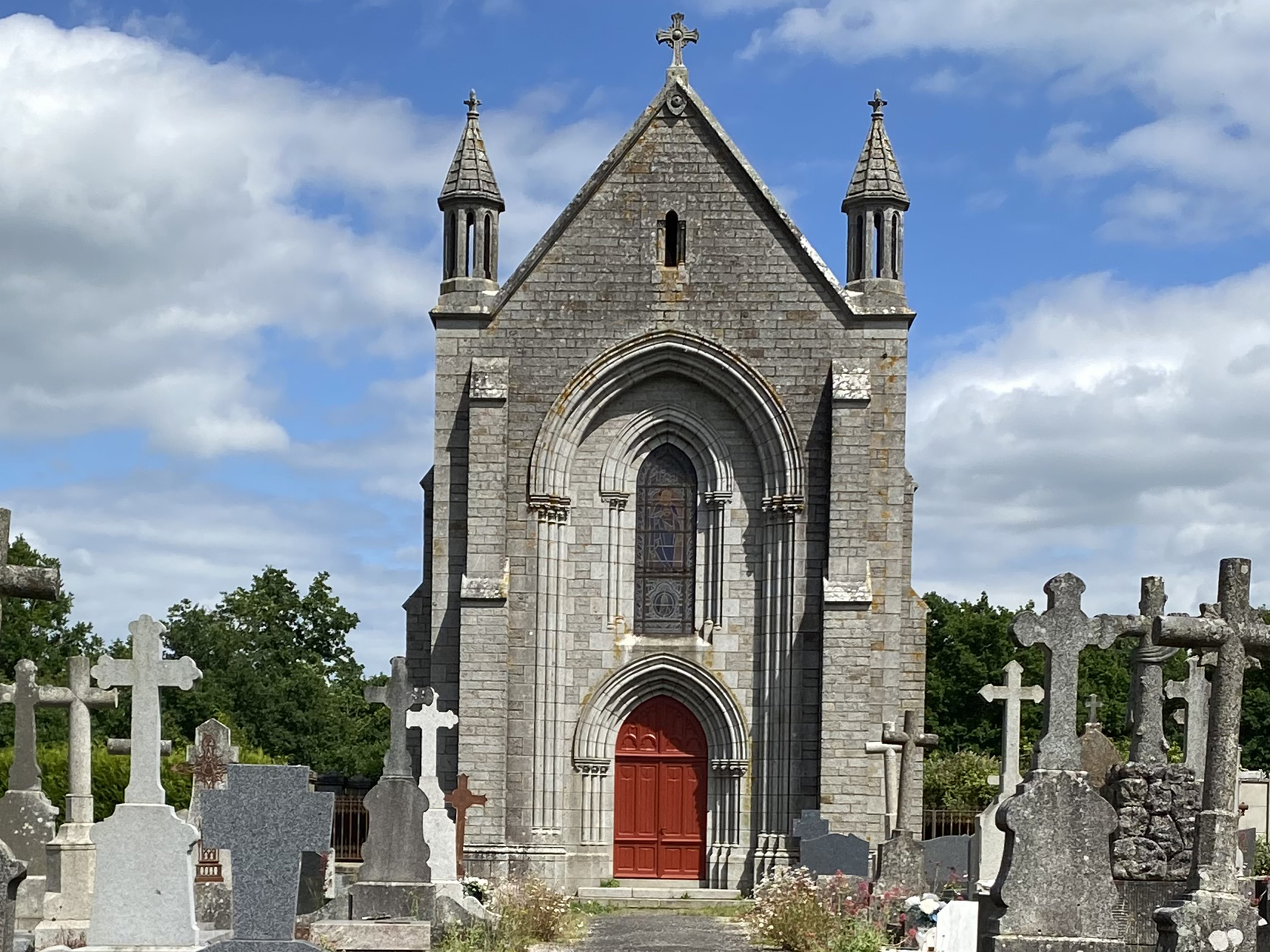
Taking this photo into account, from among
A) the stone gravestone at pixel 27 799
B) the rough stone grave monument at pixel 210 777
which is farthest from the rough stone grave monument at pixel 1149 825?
the stone gravestone at pixel 27 799

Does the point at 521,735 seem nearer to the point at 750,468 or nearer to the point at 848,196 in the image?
the point at 750,468

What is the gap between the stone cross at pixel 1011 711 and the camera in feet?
69.7

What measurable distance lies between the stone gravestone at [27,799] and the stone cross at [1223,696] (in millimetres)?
11230

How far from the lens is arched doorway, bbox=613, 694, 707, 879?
88.5 ft

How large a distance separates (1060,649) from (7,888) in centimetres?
629

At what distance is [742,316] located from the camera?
2673 centimetres

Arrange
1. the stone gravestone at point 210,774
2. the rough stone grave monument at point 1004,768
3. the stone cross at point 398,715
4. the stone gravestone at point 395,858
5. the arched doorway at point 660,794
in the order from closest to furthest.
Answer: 1. the stone gravestone at point 395,858
2. the stone cross at point 398,715
3. the rough stone grave monument at point 1004,768
4. the stone gravestone at point 210,774
5. the arched doorway at point 660,794

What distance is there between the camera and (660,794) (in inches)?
1071


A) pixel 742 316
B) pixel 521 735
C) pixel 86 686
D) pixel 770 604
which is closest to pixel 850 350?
pixel 742 316

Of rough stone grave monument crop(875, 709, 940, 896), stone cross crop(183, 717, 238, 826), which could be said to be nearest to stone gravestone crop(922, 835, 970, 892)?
rough stone grave monument crop(875, 709, 940, 896)

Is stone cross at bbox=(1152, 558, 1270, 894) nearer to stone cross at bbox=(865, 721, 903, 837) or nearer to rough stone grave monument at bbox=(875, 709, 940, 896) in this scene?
rough stone grave monument at bbox=(875, 709, 940, 896)

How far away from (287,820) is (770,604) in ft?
53.6

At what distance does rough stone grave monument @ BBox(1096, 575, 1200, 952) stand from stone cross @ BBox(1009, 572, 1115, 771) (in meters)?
1.22

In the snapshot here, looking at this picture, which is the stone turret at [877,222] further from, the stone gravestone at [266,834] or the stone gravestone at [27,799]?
the stone gravestone at [266,834]
